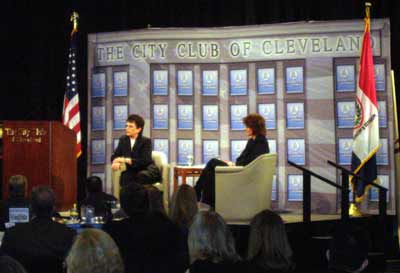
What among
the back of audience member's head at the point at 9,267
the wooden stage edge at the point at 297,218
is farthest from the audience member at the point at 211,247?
the wooden stage edge at the point at 297,218

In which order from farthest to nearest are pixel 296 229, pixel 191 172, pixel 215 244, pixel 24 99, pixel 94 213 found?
pixel 24 99, pixel 191 172, pixel 296 229, pixel 94 213, pixel 215 244

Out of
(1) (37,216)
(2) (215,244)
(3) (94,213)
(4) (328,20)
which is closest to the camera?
(2) (215,244)

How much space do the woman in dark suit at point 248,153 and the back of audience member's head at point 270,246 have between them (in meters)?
4.12

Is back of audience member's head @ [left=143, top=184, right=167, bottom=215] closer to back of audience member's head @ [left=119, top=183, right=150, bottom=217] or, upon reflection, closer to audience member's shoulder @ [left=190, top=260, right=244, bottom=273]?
back of audience member's head @ [left=119, top=183, right=150, bottom=217]

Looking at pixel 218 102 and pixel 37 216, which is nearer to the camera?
pixel 37 216

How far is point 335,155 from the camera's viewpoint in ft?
27.2

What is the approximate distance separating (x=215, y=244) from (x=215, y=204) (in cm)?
395

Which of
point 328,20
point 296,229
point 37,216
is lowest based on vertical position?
point 296,229

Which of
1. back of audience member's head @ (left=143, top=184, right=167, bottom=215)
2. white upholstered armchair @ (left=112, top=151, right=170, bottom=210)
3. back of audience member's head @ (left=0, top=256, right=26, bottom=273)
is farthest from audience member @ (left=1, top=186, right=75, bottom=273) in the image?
white upholstered armchair @ (left=112, top=151, right=170, bottom=210)

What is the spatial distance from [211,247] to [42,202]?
1068 millimetres

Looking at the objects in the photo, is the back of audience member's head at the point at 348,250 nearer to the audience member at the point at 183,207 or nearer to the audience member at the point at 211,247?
the audience member at the point at 211,247

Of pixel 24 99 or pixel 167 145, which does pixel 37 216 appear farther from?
pixel 24 99

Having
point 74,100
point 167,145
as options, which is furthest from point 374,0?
point 74,100

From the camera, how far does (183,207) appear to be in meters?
4.58
